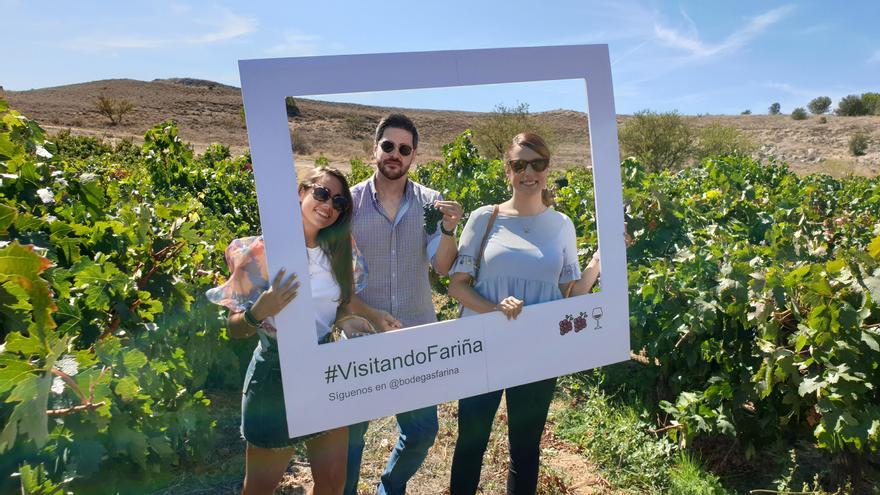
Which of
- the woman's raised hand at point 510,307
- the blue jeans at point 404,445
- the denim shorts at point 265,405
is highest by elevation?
the woman's raised hand at point 510,307

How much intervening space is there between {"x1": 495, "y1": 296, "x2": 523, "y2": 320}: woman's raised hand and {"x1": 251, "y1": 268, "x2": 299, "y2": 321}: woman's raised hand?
75 cm

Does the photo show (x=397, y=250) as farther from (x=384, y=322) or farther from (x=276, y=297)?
(x=276, y=297)

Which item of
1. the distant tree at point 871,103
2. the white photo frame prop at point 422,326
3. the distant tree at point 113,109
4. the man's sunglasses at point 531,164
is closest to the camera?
the white photo frame prop at point 422,326

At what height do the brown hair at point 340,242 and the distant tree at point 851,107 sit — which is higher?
the distant tree at point 851,107

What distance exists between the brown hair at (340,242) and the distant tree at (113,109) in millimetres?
57447

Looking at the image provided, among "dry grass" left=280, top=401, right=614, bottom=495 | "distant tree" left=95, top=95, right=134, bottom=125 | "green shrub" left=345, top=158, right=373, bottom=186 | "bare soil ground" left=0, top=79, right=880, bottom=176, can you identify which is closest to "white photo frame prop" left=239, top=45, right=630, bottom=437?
"green shrub" left=345, top=158, right=373, bottom=186

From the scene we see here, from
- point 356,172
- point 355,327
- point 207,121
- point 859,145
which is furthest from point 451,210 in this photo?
point 207,121

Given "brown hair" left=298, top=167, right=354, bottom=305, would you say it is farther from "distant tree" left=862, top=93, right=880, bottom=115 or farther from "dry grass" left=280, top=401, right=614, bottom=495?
"distant tree" left=862, top=93, right=880, bottom=115

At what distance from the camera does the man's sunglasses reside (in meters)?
2.18

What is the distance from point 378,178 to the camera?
2.17 metres

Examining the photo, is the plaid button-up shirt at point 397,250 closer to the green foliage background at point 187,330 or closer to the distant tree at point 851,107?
the green foliage background at point 187,330

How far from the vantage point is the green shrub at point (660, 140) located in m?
31.9

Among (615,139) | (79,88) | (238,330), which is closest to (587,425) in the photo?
(615,139)

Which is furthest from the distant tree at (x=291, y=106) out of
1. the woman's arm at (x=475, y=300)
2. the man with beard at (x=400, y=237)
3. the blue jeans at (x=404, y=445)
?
the blue jeans at (x=404, y=445)
